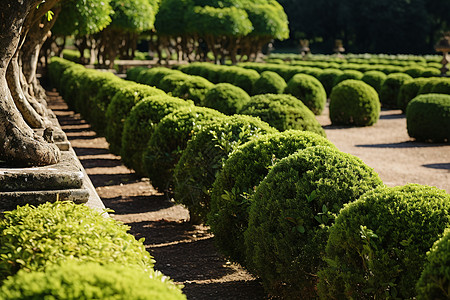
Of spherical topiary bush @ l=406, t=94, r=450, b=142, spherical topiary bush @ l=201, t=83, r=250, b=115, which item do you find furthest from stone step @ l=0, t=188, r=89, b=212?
spherical topiary bush @ l=406, t=94, r=450, b=142

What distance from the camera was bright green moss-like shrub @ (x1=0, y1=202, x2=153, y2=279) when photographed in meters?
3.14

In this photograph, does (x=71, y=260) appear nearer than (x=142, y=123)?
Yes

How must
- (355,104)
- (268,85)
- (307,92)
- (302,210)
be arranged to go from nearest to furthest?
(302,210) → (355,104) → (307,92) → (268,85)

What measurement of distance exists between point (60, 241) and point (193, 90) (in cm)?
1370

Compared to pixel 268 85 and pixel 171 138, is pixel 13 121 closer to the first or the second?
pixel 171 138

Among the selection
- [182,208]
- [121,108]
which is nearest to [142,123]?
[182,208]

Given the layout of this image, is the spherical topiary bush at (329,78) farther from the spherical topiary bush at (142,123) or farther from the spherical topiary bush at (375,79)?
the spherical topiary bush at (142,123)

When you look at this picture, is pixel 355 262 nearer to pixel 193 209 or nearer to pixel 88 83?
pixel 193 209

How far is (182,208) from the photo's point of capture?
30.7 ft

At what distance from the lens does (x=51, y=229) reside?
3.37 m

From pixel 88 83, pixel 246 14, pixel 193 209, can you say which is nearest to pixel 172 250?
pixel 193 209

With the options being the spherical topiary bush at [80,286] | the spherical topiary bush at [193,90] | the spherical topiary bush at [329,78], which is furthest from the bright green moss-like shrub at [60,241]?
the spherical topiary bush at [329,78]

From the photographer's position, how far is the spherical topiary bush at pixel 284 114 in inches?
392

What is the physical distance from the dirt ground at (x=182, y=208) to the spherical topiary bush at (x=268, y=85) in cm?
375
